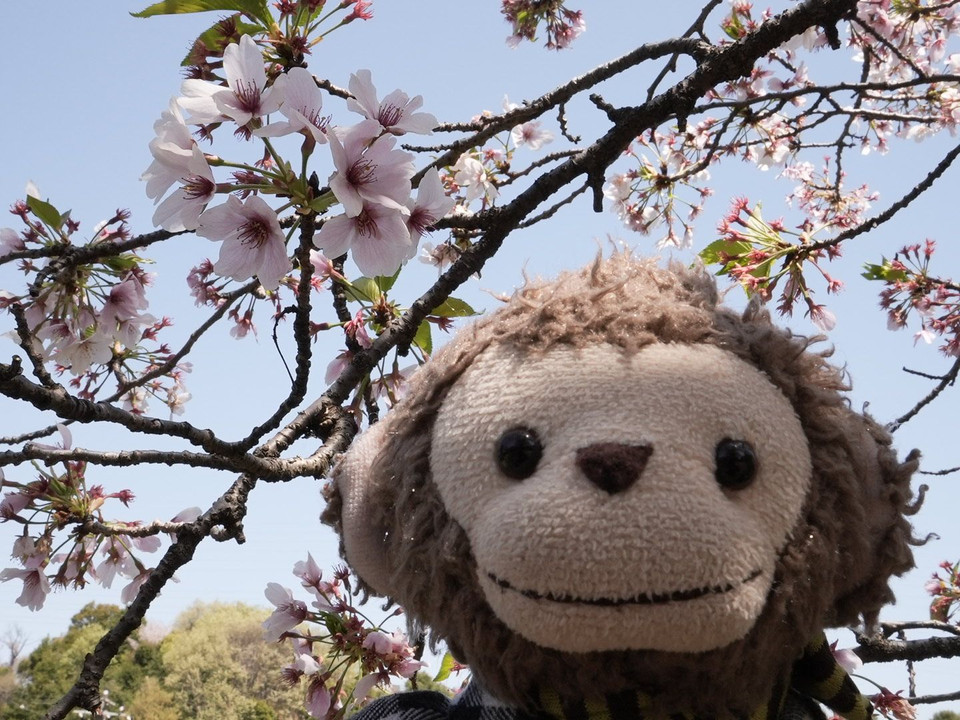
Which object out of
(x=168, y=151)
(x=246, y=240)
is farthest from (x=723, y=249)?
(x=168, y=151)

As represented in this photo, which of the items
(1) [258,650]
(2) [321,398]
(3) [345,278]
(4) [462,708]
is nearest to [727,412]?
(4) [462,708]

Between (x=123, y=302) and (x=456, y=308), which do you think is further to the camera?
(x=123, y=302)

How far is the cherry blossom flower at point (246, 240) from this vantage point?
1.19 meters

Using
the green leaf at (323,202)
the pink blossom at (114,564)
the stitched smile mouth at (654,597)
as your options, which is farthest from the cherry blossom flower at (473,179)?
the stitched smile mouth at (654,597)

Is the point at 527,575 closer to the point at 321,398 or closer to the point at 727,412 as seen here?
the point at 727,412

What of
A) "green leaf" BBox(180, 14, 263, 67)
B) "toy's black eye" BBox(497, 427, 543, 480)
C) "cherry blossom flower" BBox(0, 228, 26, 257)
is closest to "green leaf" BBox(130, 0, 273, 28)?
"green leaf" BBox(180, 14, 263, 67)

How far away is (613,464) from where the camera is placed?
0.93m

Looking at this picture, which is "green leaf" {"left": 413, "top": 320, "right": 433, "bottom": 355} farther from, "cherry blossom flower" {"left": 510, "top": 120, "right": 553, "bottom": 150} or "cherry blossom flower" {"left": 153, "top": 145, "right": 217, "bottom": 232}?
"cherry blossom flower" {"left": 510, "top": 120, "right": 553, "bottom": 150}

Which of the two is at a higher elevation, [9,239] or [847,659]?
[9,239]

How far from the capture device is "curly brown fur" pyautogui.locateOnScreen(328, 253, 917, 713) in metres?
0.99

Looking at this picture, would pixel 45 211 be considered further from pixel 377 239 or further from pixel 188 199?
pixel 377 239

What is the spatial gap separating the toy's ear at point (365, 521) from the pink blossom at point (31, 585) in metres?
1.22

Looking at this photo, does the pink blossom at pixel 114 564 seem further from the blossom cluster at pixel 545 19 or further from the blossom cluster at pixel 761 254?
the blossom cluster at pixel 545 19

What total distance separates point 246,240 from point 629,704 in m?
0.82
